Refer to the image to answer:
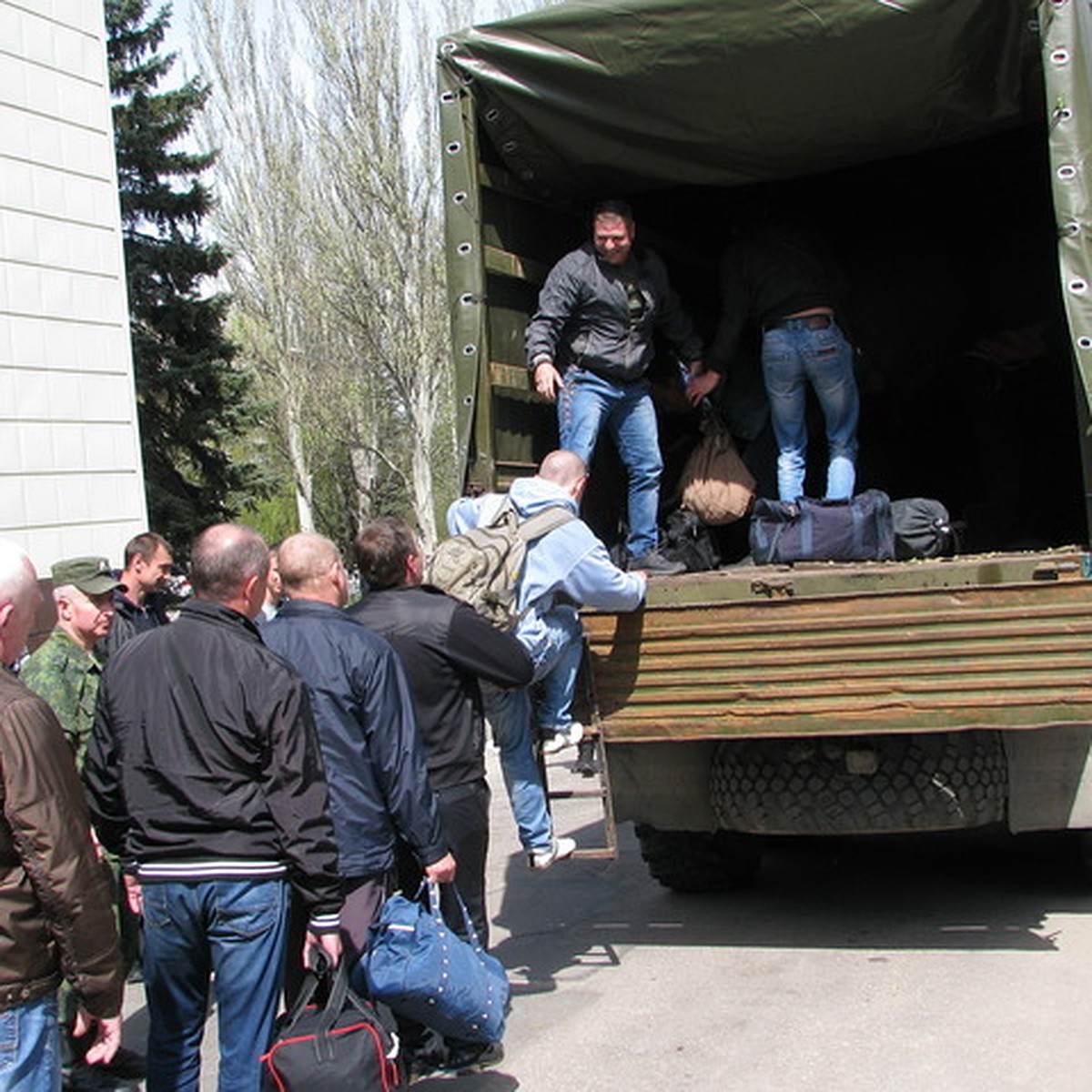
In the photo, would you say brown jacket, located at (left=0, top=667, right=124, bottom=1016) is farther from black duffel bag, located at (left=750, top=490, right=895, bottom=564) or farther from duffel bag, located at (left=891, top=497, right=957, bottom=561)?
duffel bag, located at (left=891, top=497, right=957, bottom=561)

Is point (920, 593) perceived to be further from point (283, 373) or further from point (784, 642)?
point (283, 373)

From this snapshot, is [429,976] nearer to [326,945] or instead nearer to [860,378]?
[326,945]

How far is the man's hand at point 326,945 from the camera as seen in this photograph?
138 inches

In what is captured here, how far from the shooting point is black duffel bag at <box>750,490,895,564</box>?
18.4 ft

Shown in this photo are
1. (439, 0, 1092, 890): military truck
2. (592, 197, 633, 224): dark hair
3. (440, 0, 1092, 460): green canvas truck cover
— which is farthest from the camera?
(592, 197, 633, 224): dark hair

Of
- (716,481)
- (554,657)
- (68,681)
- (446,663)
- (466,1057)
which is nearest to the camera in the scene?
(466,1057)

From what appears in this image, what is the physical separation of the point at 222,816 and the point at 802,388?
13.3 feet

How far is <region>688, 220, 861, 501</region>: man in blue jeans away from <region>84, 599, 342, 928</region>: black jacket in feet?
11.7

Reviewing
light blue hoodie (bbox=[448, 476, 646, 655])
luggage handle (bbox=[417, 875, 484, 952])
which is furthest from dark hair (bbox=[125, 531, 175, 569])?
luggage handle (bbox=[417, 875, 484, 952])

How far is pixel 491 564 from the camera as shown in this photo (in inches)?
191

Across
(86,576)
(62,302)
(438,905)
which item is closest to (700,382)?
(86,576)

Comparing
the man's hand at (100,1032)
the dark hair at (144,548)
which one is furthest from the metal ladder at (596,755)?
the man's hand at (100,1032)

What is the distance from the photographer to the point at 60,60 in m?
10.7

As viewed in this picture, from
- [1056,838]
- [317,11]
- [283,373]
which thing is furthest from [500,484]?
[283,373]
